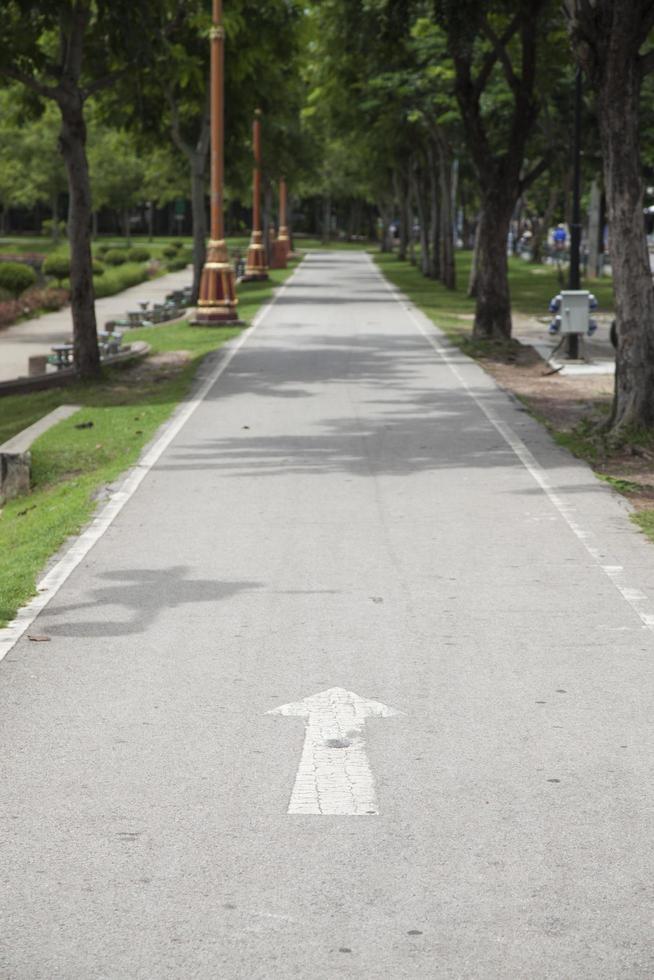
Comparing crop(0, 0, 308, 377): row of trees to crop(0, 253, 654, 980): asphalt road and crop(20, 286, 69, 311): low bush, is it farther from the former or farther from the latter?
crop(20, 286, 69, 311): low bush

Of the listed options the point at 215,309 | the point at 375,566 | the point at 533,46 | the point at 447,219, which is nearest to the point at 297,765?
the point at 375,566

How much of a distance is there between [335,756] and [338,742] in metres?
0.16

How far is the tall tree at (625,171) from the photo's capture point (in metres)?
16.1

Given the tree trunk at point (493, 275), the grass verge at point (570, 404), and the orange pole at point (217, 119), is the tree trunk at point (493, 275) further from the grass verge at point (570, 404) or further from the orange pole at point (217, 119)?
the orange pole at point (217, 119)

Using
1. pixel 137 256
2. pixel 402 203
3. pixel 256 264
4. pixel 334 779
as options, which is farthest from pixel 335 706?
pixel 137 256

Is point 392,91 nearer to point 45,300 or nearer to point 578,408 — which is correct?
point 45,300

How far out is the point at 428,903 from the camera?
514cm

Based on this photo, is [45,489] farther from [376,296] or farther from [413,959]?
[376,296]

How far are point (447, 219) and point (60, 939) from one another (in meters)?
48.3

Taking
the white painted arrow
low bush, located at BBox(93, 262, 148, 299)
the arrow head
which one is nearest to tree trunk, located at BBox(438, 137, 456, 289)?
Answer: low bush, located at BBox(93, 262, 148, 299)

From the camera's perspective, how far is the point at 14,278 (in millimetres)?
48531

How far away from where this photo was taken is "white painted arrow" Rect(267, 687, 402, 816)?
20.1 ft

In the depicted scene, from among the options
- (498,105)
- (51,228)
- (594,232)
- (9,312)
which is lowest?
(51,228)

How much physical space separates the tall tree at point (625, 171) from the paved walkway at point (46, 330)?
11772 mm
